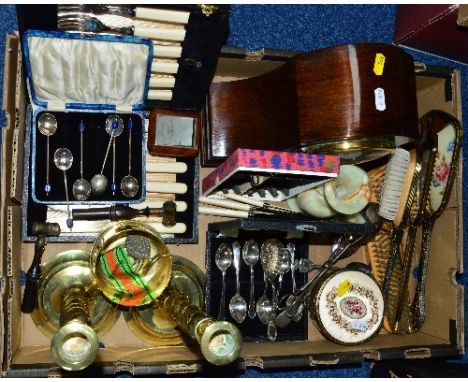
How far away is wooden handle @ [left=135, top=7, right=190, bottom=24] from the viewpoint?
1379 mm

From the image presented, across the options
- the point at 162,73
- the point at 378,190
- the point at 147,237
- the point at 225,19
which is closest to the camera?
the point at 225,19

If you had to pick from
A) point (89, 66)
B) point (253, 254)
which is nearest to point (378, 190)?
point (253, 254)

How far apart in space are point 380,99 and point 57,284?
1.05 m

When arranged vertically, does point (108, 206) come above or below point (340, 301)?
above

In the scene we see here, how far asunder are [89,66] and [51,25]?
0.54ft

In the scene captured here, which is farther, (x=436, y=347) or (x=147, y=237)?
(x=436, y=347)

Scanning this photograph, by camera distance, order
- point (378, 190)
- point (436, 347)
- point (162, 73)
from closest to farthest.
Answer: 1. point (162, 73)
2. point (436, 347)
3. point (378, 190)

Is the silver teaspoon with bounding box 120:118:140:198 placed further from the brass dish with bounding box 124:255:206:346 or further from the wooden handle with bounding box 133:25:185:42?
the wooden handle with bounding box 133:25:185:42

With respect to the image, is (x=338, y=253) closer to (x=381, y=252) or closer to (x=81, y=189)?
(x=381, y=252)

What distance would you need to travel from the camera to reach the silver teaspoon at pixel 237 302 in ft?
6.03

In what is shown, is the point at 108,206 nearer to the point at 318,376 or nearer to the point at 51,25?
the point at 51,25

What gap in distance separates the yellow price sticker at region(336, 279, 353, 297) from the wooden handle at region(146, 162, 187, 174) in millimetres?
604

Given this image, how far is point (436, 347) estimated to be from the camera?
1.82m

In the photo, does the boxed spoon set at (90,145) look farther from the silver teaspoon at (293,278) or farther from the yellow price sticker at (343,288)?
the yellow price sticker at (343,288)
